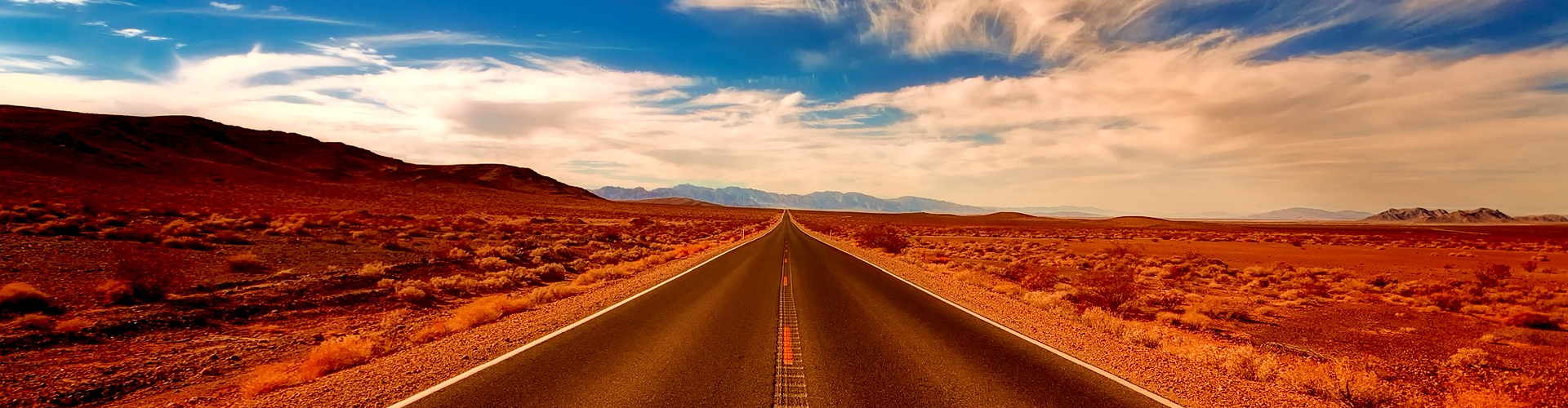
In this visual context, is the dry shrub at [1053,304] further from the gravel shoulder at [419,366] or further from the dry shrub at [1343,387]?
the gravel shoulder at [419,366]

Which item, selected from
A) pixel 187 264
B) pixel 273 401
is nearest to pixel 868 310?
pixel 273 401

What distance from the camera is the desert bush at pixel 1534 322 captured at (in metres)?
12.9

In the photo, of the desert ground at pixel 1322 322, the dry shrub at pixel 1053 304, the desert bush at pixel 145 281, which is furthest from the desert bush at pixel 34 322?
the dry shrub at pixel 1053 304

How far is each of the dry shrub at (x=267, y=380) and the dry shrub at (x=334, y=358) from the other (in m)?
0.14

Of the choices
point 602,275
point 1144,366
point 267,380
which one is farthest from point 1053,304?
point 267,380

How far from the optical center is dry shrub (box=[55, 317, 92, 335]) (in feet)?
28.8

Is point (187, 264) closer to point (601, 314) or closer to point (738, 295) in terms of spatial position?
point (601, 314)

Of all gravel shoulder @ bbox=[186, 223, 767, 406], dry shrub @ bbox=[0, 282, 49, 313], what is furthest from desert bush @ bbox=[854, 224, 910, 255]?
dry shrub @ bbox=[0, 282, 49, 313]

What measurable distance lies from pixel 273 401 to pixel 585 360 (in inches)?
115

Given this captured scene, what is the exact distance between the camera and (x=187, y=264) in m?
15.3

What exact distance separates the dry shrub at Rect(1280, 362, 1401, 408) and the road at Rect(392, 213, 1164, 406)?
7.07 feet

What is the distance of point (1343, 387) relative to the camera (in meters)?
6.17

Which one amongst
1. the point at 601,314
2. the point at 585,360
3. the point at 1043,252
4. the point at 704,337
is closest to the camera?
the point at 585,360

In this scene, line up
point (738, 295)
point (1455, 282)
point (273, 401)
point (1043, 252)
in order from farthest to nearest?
point (1043, 252), point (1455, 282), point (738, 295), point (273, 401)
